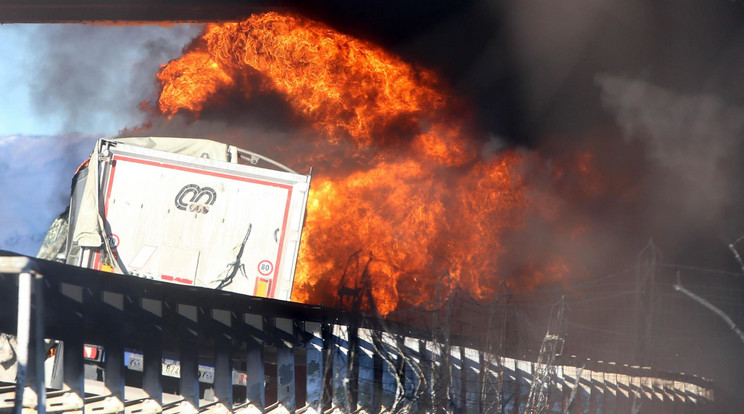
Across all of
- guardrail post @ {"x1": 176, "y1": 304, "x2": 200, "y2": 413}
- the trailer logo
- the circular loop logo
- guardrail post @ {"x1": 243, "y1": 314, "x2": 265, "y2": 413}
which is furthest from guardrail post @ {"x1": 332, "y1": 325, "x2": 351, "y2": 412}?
the circular loop logo

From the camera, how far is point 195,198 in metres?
10.4

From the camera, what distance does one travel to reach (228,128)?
2009cm

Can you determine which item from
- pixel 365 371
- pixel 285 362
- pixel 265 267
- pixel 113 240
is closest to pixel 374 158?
pixel 265 267

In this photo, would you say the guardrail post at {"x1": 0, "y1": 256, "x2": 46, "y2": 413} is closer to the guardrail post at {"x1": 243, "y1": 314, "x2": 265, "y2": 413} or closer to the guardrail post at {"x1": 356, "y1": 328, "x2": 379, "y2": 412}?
the guardrail post at {"x1": 243, "y1": 314, "x2": 265, "y2": 413}

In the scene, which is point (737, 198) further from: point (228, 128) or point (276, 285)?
point (276, 285)

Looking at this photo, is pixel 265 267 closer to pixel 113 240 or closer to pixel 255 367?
pixel 113 240

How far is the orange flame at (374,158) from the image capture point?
1856 centimetres

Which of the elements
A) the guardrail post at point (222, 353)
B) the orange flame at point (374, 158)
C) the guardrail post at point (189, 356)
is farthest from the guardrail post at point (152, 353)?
the orange flame at point (374, 158)

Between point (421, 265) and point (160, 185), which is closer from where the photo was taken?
point (160, 185)

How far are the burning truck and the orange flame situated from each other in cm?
751

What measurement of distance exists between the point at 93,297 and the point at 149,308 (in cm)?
68

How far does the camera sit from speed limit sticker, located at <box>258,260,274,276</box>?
10.2m

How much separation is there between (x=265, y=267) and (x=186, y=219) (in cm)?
132

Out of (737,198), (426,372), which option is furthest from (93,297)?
(737,198)
